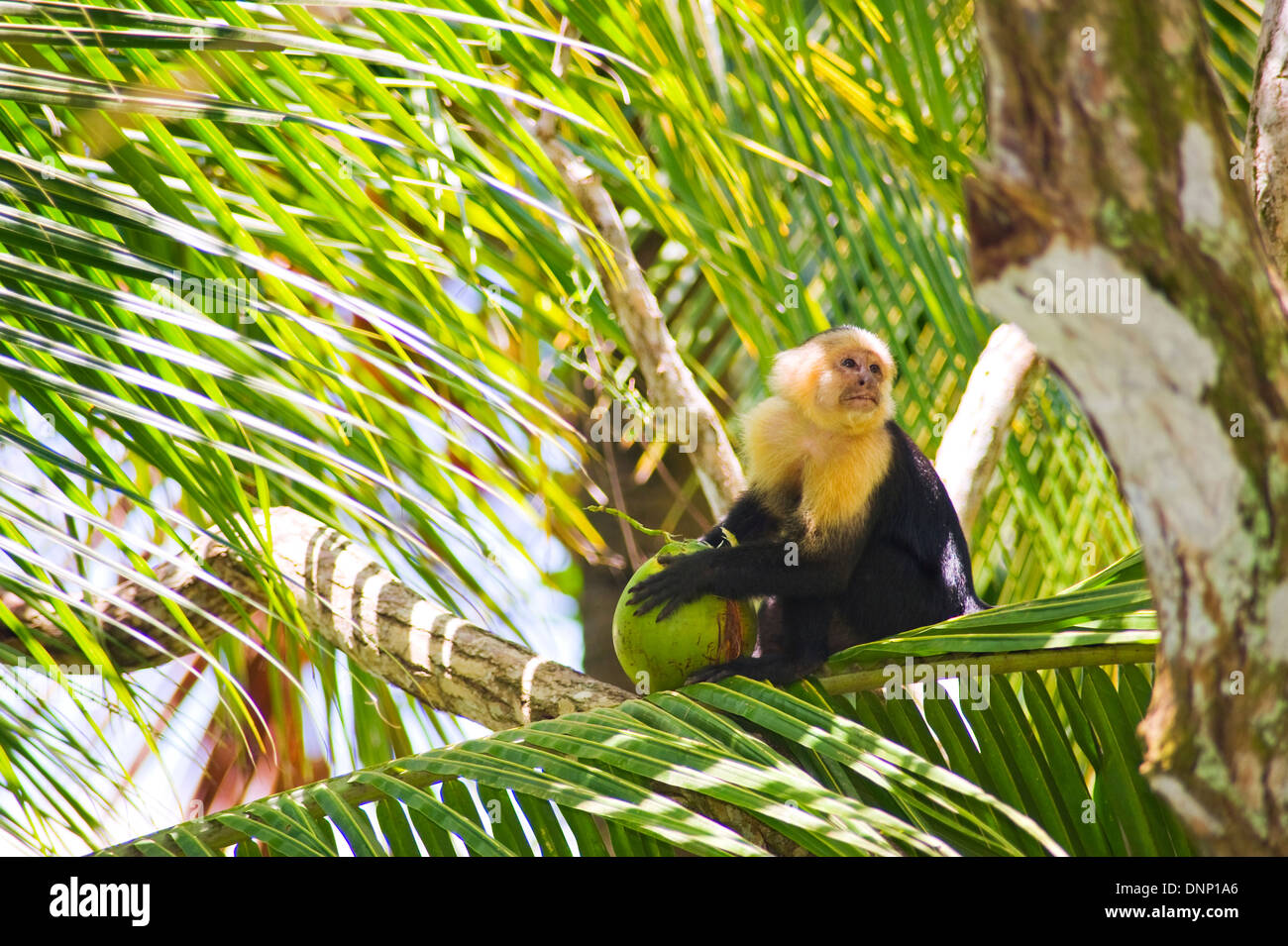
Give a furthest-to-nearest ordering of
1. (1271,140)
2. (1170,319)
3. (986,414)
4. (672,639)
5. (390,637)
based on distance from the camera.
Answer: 1. (986,414)
2. (390,637)
3. (1271,140)
4. (672,639)
5. (1170,319)

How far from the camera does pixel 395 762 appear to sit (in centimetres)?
171

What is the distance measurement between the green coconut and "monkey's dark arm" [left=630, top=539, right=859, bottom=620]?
0.9 inches

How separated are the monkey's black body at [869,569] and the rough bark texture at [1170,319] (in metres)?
1.69

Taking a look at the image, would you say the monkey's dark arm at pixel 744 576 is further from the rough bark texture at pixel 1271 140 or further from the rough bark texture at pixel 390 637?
the rough bark texture at pixel 1271 140

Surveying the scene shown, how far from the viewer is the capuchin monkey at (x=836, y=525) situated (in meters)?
2.90

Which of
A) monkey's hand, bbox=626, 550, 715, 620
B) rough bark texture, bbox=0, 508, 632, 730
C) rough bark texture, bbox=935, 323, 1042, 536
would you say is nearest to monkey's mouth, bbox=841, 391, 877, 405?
rough bark texture, bbox=935, 323, 1042, 536

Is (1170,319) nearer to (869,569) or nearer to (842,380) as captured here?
(869,569)

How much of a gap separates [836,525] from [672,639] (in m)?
0.79

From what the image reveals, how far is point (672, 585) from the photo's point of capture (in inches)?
102

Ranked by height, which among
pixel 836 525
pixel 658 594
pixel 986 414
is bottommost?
pixel 658 594

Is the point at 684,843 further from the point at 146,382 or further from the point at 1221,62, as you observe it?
the point at 1221,62

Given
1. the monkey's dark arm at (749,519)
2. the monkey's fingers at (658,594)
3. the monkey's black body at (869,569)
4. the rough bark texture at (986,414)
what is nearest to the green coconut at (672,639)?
the monkey's fingers at (658,594)

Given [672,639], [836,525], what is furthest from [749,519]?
[672,639]
